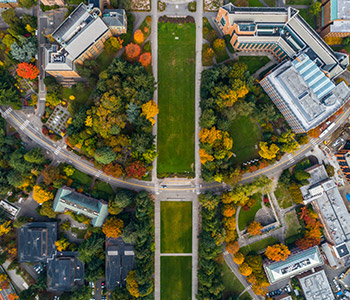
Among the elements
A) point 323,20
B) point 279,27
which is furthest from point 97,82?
point 323,20

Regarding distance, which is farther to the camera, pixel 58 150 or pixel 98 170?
pixel 98 170

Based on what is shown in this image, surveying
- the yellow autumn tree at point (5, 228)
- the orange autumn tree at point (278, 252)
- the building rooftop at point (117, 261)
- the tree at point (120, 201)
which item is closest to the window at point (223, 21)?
the tree at point (120, 201)

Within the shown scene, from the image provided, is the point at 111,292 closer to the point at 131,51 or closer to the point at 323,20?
the point at 131,51

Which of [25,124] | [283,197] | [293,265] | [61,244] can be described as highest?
[25,124]

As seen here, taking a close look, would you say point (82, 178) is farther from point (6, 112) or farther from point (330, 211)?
point (330, 211)

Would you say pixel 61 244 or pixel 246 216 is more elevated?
pixel 61 244

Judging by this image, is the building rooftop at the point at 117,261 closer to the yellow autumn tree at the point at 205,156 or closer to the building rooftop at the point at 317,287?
the yellow autumn tree at the point at 205,156

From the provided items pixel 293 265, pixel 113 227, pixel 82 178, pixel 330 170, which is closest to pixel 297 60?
pixel 330 170

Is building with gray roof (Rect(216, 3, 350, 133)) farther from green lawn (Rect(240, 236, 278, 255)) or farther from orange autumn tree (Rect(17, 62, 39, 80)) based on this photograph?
orange autumn tree (Rect(17, 62, 39, 80))
